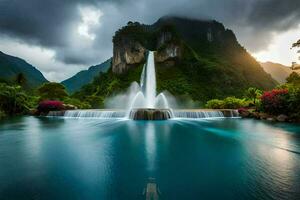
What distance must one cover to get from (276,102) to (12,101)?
34149 mm

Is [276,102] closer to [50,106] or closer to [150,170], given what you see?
[150,170]

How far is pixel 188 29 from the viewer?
4970 inches

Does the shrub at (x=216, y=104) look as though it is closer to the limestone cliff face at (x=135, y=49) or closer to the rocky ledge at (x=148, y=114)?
the rocky ledge at (x=148, y=114)

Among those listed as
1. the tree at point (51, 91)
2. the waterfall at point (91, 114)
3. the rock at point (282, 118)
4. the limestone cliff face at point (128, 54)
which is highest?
the limestone cliff face at point (128, 54)

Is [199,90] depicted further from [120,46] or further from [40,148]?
[40,148]

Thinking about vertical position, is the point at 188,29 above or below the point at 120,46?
above

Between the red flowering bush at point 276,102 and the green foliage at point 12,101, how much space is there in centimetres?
3240

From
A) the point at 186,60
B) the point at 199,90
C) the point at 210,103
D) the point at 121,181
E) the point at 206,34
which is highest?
the point at 206,34

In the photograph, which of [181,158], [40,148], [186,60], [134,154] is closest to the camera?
[181,158]

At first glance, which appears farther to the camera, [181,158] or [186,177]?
[181,158]

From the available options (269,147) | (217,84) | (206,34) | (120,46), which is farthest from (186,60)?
(269,147)

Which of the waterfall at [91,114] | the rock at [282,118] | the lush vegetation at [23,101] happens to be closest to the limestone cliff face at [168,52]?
the lush vegetation at [23,101]

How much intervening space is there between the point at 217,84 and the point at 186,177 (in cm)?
7459

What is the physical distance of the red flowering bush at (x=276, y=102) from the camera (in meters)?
20.9
